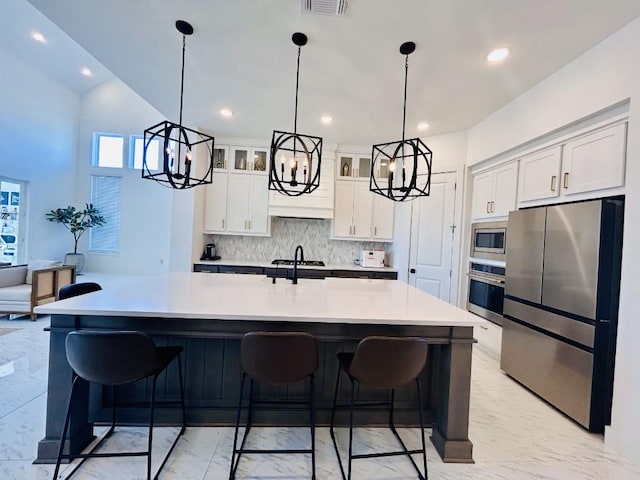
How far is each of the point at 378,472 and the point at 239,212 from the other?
3953 millimetres

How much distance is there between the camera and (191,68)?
2.96 meters

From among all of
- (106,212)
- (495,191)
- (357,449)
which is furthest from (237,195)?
(106,212)

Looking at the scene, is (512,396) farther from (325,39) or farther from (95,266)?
(95,266)

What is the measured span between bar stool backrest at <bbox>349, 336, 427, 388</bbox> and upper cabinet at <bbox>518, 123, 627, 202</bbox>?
1908 millimetres

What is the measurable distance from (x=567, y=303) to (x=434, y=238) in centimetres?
205

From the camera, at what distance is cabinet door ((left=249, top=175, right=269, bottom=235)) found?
16.3ft

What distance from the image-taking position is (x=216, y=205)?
16.3 ft

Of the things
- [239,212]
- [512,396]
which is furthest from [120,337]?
[239,212]

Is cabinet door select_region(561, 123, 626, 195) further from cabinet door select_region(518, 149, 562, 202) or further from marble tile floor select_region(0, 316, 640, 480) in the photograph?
marble tile floor select_region(0, 316, 640, 480)

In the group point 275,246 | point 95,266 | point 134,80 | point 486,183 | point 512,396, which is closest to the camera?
point 512,396

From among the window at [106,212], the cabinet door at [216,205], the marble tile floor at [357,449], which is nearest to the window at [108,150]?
the window at [106,212]

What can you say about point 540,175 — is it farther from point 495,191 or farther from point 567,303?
point 567,303

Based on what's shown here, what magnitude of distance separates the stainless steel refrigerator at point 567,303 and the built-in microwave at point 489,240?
32 centimetres

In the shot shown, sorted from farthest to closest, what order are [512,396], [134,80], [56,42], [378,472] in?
[56,42] < [134,80] < [512,396] < [378,472]
